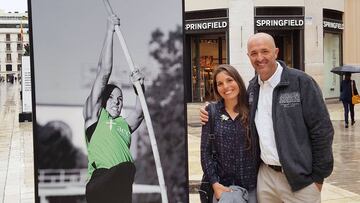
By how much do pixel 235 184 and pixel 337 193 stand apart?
185 inches

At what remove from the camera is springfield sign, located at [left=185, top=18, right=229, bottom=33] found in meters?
26.9

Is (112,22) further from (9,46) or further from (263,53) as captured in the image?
(9,46)

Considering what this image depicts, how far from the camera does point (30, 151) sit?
12.6 m

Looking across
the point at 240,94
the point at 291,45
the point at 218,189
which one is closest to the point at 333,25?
the point at 291,45

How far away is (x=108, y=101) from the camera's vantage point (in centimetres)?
329

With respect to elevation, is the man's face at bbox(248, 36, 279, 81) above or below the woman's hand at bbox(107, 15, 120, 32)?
below

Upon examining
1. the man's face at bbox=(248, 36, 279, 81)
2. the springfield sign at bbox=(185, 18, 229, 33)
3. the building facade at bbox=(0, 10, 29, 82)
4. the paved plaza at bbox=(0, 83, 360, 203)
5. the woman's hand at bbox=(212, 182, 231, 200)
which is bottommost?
the paved plaza at bbox=(0, 83, 360, 203)

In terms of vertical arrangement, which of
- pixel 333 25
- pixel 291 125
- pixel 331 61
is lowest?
pixel 291 125

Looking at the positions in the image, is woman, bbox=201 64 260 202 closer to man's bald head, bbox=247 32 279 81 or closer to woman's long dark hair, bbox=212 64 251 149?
woman's long dark hair, bbox=212 64 251 149

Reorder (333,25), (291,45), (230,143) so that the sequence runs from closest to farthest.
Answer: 1. (230,143)
2. (291,45)
3. (333,25)

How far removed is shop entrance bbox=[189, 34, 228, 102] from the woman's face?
2588cm

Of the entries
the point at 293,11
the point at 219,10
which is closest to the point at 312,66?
the point at 293,11

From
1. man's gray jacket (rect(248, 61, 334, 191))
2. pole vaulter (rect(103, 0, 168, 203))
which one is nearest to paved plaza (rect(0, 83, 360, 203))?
pole vaulter (rect(103, 0, 168, 203))

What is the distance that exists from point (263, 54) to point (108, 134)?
1.07 meters
